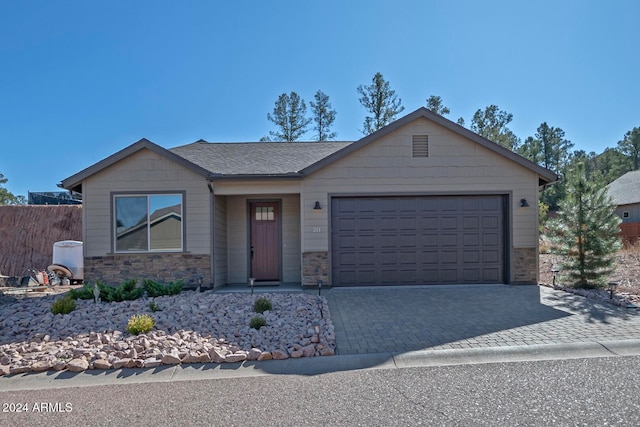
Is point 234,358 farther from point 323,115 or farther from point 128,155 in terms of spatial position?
point 323,115

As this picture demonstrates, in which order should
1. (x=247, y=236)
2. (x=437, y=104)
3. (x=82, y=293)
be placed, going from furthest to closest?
(x=437, y=104) → (x=247, y=236) → (x=82, y=293)

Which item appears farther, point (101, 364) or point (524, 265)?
point (524, 265)

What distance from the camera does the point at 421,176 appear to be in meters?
9.50

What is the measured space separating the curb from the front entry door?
6.00m

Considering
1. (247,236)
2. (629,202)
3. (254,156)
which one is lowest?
(247,236)

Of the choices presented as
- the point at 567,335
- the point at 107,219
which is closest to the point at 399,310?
the point at 567,335

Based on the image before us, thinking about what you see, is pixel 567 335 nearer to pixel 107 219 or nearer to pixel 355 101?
pixel 107 219

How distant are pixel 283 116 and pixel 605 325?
984 inches

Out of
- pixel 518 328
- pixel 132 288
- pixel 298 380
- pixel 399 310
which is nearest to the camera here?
pixel 298 380

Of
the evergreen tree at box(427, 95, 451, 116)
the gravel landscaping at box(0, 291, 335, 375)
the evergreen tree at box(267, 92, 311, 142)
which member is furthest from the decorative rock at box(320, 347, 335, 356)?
the evergreen tree at box(427, 95, 451, 116)

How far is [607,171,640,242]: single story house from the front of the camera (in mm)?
25531

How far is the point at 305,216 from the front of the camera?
942 centimetres

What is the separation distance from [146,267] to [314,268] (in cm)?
412

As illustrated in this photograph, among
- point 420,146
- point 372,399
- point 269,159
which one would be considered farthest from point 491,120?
point 372,399
